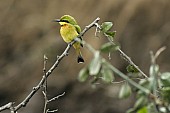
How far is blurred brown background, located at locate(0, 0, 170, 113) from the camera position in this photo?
4.93 m

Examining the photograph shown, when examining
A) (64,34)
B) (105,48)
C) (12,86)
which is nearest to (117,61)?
(12,86)

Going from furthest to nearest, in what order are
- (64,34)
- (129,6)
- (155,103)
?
(129,6), (64,34), (155,103)

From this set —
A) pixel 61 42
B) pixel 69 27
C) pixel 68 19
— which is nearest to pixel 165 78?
pixel 68 19

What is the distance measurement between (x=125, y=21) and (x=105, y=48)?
4.18 metres

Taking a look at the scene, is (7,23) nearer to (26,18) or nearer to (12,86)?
(26,18)

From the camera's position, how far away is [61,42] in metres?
4.83

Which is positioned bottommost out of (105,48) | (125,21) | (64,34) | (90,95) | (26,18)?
(105,48)

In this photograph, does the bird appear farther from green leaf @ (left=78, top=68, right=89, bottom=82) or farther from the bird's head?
green leaf @ (left=78, top=68, right=89, bottom=82)

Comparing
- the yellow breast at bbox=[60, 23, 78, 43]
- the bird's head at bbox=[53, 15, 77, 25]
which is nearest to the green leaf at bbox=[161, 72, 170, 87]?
the bird's head at bbox=[53, 15, 77, 25]

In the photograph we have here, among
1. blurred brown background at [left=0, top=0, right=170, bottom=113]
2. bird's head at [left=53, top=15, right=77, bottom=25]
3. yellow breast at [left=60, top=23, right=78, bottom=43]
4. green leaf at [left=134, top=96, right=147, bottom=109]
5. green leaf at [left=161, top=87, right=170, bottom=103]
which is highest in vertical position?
blurred brown background at [left=0, top=0, right=170, bottom=113]

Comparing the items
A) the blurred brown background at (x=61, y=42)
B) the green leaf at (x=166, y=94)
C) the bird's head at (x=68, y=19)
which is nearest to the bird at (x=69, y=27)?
the bird's head at (x=68, y=19)

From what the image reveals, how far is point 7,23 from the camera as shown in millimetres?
5004

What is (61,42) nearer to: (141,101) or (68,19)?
(68,19)

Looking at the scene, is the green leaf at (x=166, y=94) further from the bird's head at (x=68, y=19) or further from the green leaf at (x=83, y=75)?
the bird's head at (x=68, y=19)
